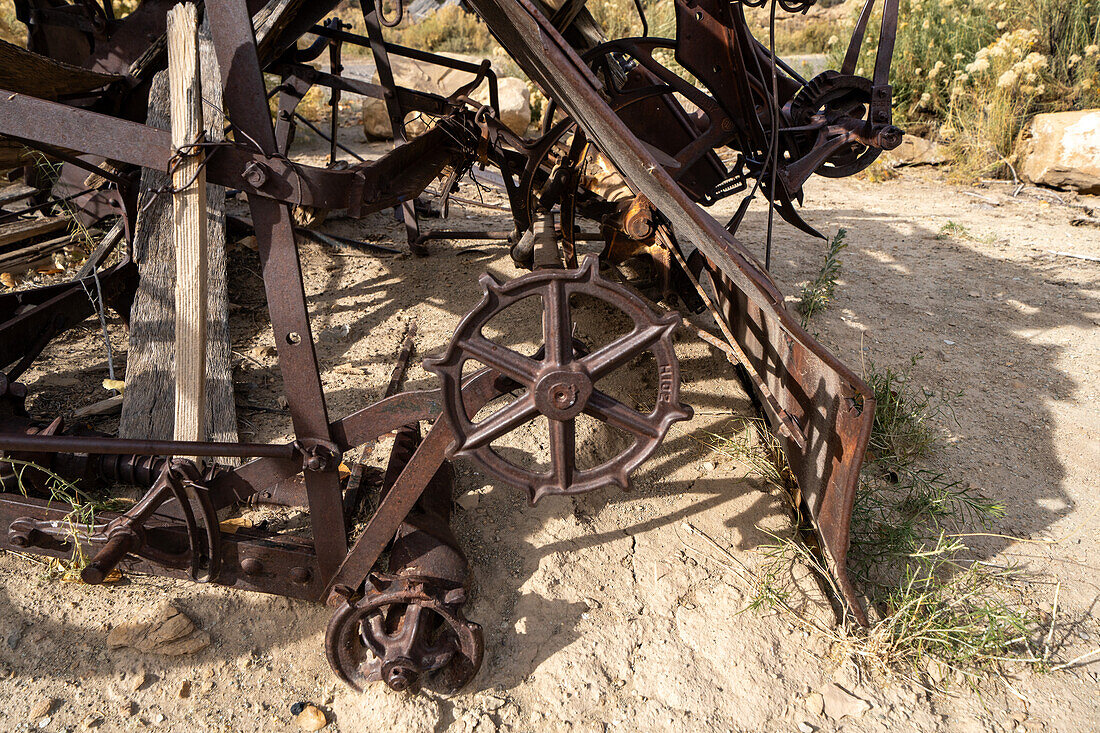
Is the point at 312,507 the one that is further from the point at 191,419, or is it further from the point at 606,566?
the point at 606,566

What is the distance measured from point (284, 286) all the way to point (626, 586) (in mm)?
1756

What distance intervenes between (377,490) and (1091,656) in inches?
114

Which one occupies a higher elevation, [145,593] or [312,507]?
[312,507]

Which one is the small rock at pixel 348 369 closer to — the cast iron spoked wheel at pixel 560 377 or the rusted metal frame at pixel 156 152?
the rusted metal frame at pixel 156 152

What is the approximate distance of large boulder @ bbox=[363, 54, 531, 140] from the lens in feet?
27.4

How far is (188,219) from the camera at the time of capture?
2150 millimetres

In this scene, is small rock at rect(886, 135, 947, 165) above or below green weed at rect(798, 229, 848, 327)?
above

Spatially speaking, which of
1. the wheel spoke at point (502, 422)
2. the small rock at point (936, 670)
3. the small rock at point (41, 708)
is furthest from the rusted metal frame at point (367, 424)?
the small rock at point (936, 670)

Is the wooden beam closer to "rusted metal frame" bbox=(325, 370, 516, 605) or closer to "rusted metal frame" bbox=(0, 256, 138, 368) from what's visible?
"rusted metal frame" bbox=(325, 370, 516, 605)

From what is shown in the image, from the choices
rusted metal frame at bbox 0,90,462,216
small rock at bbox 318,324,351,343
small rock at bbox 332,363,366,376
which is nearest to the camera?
rusted metal frame at bbox 0,90,462,216

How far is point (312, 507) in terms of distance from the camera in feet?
7.68

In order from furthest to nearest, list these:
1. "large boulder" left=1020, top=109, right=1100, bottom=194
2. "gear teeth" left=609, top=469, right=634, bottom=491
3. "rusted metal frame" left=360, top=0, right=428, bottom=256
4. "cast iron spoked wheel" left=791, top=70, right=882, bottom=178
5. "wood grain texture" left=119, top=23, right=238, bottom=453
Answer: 1. "large boulder" left=1020, top=109, right=1100, bottom=194
2. "rusted metal frame" left=360, top=0, right=428, bottom=256
3. "cast iron spoked wheel" left=791, top=70, right=882, bottom=178
4. "wood grain texture" left=119, top=23, right=238, bottom=453
5. "gear teeth" left=609, top=469, right=634, bottom=491

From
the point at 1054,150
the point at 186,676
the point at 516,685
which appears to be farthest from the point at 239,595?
the point at 1054,150

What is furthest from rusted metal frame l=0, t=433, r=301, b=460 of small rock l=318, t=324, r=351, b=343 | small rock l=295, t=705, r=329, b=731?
small rock l=318, t=324, r=351, b=343
